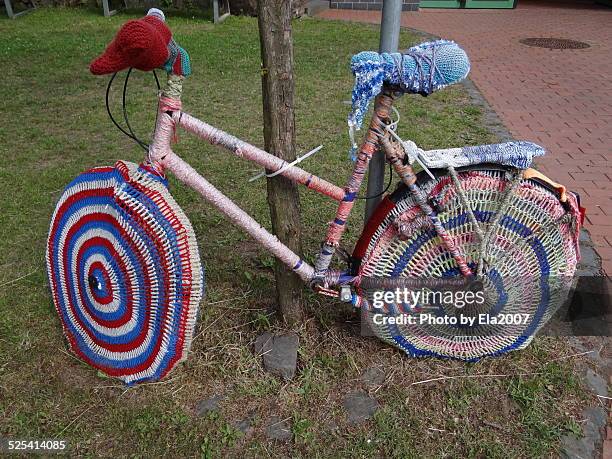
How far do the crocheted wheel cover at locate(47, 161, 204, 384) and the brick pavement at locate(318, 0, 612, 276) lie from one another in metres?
2.44

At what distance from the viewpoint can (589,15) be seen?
1185 cm

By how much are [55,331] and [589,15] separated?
13.1m

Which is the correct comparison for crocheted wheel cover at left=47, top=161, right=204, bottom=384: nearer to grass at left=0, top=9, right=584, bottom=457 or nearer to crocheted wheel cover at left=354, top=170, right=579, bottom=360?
grass at left=0, top=9, right=584, bottom=457

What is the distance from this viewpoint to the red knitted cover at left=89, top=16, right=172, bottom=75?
5.35ft

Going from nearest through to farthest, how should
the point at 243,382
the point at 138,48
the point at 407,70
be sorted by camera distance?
the point at 138,48
the point at 407,70
the point at 243,382

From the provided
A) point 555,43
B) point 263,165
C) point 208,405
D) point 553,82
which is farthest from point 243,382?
point 555,43

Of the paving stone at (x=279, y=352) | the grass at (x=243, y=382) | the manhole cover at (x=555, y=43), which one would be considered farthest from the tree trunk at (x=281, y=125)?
the manhole cover at (x=555, y=43)

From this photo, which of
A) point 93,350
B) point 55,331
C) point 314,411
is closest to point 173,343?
point 93,350

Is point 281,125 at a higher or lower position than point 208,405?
higher

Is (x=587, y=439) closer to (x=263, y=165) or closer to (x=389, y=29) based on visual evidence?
(x=263, y=165)

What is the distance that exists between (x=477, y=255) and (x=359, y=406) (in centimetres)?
79

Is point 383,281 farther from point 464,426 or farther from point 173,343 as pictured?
point 173,343

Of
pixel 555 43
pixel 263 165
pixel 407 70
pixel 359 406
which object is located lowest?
pixel 555 43

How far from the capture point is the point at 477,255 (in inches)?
84.0
